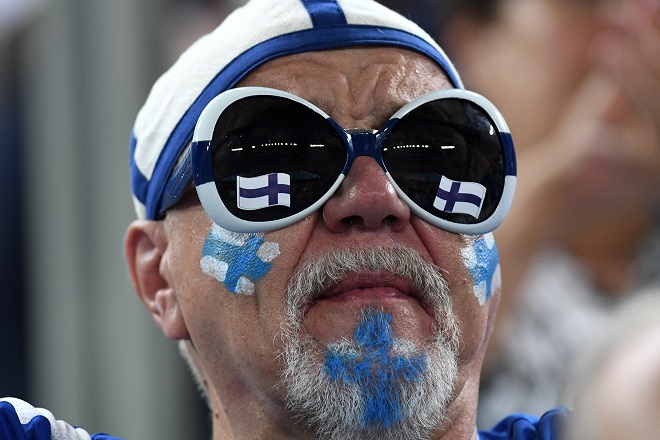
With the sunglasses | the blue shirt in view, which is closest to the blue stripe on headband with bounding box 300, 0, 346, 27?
the sunglasses

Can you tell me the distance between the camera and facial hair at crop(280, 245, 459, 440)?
1.78 m

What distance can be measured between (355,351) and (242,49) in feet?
2.18

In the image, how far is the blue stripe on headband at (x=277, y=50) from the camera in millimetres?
1971

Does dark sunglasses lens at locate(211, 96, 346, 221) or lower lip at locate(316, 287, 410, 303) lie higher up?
dark sunglasses lens at locate(211, 96, 346, 221)

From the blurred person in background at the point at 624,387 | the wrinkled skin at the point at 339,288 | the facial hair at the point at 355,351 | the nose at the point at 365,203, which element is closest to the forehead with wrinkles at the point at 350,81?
the wrinkled skin at the point at 339,288

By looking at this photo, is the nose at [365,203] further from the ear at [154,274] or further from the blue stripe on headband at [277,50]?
the ear at [154,274]

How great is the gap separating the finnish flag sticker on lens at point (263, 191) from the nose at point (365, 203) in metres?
0.08

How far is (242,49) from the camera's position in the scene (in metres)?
2.02

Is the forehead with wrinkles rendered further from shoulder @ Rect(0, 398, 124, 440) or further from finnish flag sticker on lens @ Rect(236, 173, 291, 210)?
shoulder @ Rect(0, 398, 124, 440)

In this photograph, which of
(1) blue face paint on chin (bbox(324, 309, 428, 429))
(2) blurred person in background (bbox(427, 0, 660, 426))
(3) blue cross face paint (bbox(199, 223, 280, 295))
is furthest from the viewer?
(2) blurred person in background (bbox(427, 0, 660, 426))

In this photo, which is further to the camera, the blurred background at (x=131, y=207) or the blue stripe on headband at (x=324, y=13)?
the blurred background at (x=131, y=207)

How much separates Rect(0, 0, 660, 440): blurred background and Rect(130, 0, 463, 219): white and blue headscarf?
122 cm

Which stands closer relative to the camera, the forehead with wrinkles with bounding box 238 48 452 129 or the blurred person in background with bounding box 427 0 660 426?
the forehead with wrinkles with bounding box 238 48 452 129

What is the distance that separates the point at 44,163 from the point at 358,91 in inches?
97.0
